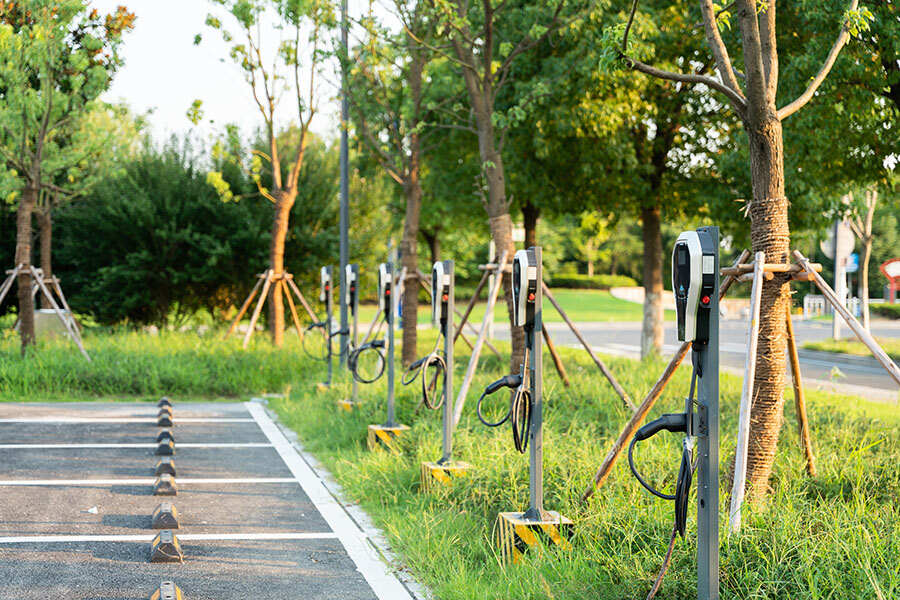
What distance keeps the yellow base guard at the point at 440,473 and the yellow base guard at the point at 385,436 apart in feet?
4.50

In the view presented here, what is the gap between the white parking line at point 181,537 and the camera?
5.68 meters

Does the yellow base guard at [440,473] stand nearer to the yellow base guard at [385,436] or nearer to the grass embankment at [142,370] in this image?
the yellow base guard at [385,436]

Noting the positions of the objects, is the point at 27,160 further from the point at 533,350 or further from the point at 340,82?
the point at 533,350

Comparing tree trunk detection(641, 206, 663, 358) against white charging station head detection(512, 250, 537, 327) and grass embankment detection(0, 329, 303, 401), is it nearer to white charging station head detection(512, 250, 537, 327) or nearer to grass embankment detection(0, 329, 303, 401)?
grass embankment detection(0, 329, 303, 401)

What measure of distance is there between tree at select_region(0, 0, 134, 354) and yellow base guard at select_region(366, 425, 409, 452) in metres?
7.62

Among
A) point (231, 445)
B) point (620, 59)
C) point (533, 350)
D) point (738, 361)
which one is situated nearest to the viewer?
point (533, 350)

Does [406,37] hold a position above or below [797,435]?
above

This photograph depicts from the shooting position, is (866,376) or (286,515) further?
(866,376)

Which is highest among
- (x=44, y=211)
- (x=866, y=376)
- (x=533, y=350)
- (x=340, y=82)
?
(x=340, y=82)

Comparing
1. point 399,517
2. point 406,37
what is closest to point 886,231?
point 406,37

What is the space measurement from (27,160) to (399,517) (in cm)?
1011

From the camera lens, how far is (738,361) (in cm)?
2038

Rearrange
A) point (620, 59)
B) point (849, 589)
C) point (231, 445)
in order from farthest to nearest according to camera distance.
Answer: point (231, 445) → point (620, 59) → point (849, 589)

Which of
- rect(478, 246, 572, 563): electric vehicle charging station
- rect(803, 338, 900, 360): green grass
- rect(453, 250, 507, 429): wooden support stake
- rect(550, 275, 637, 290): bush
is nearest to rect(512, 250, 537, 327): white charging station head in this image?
A: rect(478, 246, 572, 563): electric vehicle charging station
